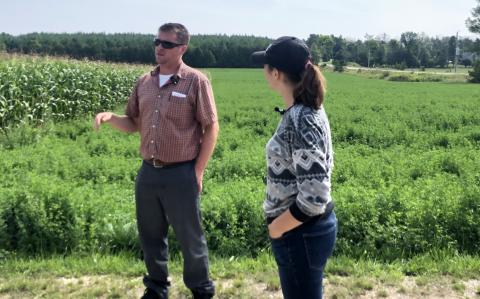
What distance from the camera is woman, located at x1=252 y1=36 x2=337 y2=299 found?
234cm

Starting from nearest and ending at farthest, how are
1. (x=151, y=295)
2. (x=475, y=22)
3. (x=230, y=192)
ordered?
1. (x=151, y=295)
2. (x=230, y=192)
3. (x=475, y=22)

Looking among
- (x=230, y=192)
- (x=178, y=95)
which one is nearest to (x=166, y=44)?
(x=178, y=95)

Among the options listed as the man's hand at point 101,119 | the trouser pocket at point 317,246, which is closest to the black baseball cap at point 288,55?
the trouser pocket at point 317,246

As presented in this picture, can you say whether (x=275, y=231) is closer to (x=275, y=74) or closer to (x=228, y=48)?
(x=275, y=74)

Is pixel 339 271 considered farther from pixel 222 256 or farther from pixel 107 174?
pixel 107 174

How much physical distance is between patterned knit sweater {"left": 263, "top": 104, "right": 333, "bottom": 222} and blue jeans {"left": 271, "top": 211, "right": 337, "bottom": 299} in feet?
0.44

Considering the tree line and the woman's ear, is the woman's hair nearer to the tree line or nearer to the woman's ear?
the woman's ear

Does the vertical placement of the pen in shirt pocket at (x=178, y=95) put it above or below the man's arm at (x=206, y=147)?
above

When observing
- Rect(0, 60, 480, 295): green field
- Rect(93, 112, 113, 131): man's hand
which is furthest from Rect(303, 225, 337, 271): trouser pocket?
Rect(0, 60, 480, 295): green field

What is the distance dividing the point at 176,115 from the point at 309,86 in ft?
5.00

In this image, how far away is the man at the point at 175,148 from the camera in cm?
373

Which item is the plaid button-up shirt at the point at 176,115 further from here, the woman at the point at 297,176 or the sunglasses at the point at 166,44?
the woman at the point at 297,176

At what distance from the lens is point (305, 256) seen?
249 centimetres

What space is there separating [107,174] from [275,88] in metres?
6.11
